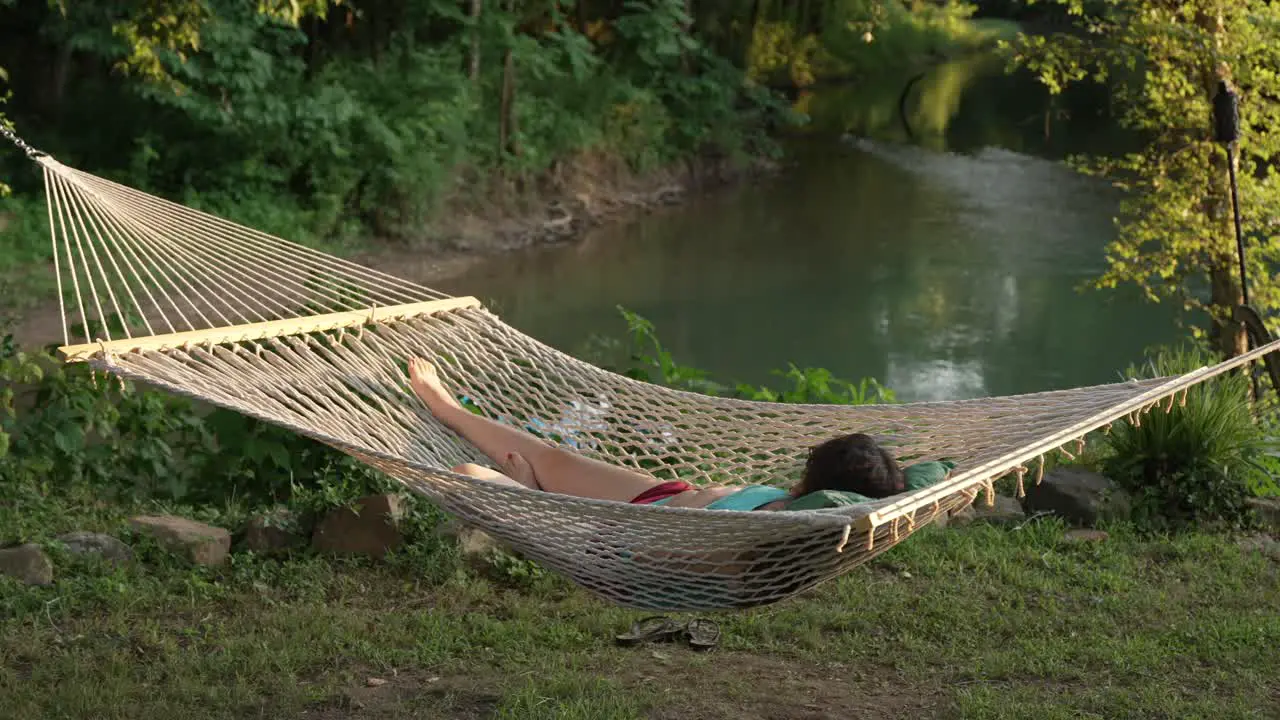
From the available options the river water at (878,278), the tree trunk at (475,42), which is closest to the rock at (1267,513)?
the river water at (878,278)

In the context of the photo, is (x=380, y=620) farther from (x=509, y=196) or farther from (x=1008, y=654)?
(x=509, y=196)

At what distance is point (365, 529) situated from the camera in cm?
295

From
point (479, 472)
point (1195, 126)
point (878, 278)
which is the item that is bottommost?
point (878, 278)

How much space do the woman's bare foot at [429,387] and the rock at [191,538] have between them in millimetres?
513

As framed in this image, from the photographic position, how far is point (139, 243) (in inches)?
108

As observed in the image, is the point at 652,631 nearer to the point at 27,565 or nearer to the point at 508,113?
the point at 27,565

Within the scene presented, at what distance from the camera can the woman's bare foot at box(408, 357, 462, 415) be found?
2.88 m

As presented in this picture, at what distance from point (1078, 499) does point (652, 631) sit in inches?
49.2

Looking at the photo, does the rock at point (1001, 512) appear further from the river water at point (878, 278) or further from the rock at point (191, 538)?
the river water at point (878, 278)

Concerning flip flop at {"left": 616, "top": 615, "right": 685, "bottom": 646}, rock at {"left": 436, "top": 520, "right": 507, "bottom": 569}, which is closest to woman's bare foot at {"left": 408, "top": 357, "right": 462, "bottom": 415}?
rock at {"left": 436, "top": 520, "right": 507, "bottom": 569}

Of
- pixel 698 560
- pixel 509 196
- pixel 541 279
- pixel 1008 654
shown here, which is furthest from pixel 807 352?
pixel 698 560

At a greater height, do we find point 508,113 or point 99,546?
point 508,113

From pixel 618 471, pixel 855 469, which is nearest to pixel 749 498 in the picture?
pixel 855 469

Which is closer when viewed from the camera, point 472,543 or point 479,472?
point 479,472
